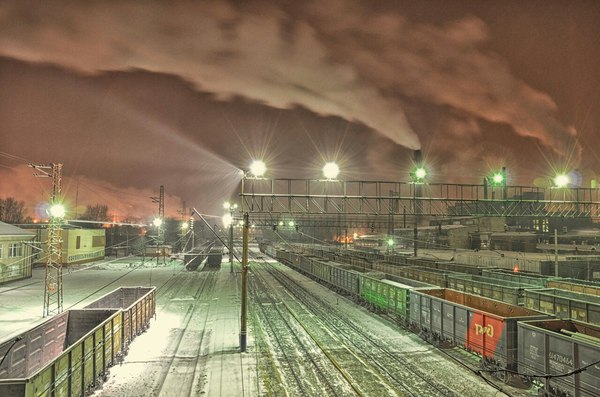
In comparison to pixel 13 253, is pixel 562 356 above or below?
above

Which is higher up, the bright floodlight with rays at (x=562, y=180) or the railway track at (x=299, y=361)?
the bright floodlight with rays at (x=562, y=180)

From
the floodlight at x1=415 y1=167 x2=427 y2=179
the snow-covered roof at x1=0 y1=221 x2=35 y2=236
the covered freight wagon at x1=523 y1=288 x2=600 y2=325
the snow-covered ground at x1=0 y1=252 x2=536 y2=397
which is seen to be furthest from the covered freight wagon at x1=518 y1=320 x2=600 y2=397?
the snow-covered roof at x1=0 y1=221 x2=35 y2=236

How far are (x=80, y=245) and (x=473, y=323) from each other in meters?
64.2

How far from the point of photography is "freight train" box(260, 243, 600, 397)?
10.8 metres

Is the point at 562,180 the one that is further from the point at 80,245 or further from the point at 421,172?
the point at 80,245

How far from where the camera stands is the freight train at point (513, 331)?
35.6 ft

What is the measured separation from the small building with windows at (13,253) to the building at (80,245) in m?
7.58

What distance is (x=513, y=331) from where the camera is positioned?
13.3 m

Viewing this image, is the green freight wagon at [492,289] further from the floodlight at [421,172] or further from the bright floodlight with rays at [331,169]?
the bright floodlight with rays at [331,169]

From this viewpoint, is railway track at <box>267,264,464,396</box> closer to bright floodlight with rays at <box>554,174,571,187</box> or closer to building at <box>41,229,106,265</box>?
bright floodlight with rays at <box>554,174,571,187</box>

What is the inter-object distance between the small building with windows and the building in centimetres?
758

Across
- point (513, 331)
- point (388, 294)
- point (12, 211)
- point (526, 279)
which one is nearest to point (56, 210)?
point (388, 294)

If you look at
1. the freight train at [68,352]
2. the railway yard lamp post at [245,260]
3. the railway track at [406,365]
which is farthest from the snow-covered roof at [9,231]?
the railway track at [406,365]

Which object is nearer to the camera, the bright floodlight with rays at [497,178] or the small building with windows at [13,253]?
the bright floodlight with rays at [497,178]
